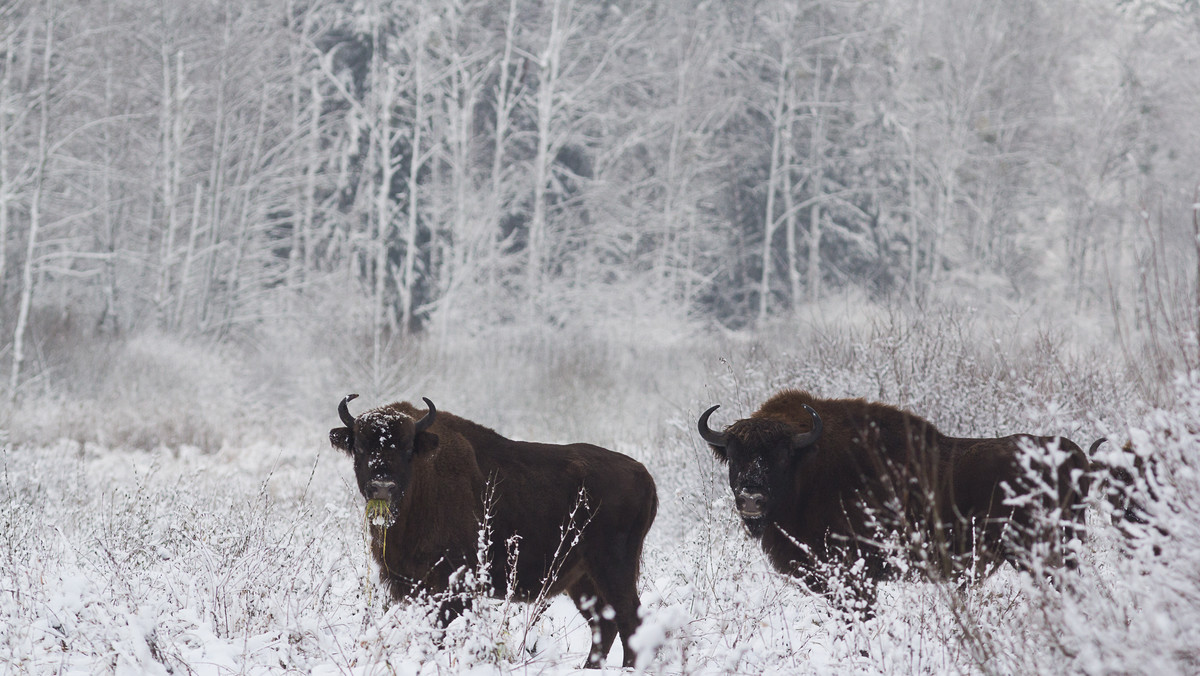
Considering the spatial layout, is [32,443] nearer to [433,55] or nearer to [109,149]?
[109,149]

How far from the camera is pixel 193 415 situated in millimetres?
20109

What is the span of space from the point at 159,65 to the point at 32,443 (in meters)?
11.3

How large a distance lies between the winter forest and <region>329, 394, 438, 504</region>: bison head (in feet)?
2.26

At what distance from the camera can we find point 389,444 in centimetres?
558

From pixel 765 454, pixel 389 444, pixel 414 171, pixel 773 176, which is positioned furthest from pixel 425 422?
pixel 773 176

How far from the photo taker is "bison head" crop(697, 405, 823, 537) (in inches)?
247

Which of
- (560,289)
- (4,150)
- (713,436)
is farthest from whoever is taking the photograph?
(560,289)

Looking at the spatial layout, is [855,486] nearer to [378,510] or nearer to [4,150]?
[378,510]

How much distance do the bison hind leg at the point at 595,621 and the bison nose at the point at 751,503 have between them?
946 millimetres

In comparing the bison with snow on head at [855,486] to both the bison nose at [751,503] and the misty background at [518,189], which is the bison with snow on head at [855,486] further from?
the misty background at [518,189]

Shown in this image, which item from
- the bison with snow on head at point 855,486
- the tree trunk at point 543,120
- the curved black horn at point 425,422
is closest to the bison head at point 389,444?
the curved black horn at point 425,422

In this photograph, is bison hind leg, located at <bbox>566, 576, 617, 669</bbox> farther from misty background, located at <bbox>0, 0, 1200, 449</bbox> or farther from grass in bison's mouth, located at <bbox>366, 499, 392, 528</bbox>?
misty background, located at <bbox>0, 0, 1200, 449</bbox>

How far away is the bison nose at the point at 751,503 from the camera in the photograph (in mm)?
6047

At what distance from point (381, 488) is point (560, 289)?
83.8 feet
